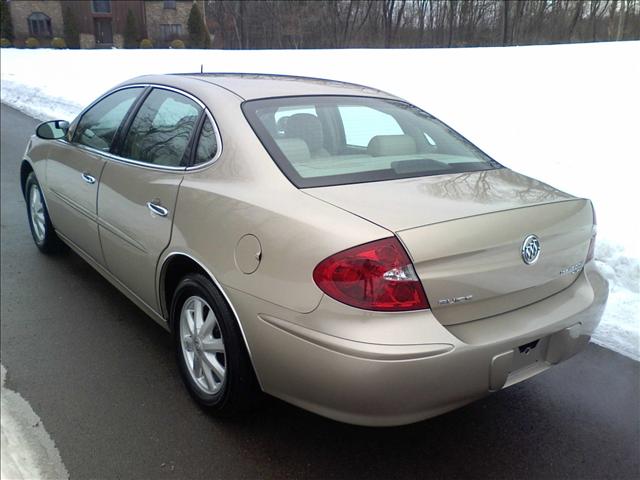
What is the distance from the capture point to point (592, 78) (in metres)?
9.59

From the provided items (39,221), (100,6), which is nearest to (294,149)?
(39,221)

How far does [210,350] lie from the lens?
2.66m

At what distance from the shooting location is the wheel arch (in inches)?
95.0

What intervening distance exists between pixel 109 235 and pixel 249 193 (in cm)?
137

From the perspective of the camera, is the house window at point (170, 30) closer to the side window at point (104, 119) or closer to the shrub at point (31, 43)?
the shrub at point (31, 43)

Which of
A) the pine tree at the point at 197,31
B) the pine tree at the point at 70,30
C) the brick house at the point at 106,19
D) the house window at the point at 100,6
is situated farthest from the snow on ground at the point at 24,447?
the house window at the point at 100,6

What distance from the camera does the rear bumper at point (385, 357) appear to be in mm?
1986

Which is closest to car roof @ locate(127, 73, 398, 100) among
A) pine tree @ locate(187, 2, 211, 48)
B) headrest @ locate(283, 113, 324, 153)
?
headrest @ locate(283, 113, 324, 153)

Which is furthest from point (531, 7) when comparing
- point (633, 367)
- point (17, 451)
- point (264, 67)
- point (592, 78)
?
point (17, 451)

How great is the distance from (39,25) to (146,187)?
4806 cm

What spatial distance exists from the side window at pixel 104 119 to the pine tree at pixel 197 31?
40.0 m

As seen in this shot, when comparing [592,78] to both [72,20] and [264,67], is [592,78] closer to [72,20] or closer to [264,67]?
[264,67]

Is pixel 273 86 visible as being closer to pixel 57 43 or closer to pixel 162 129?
pixel 162 129

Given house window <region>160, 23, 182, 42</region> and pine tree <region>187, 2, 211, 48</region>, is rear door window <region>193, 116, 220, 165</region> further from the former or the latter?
house window <region>160, 23, 182, 42</region>
